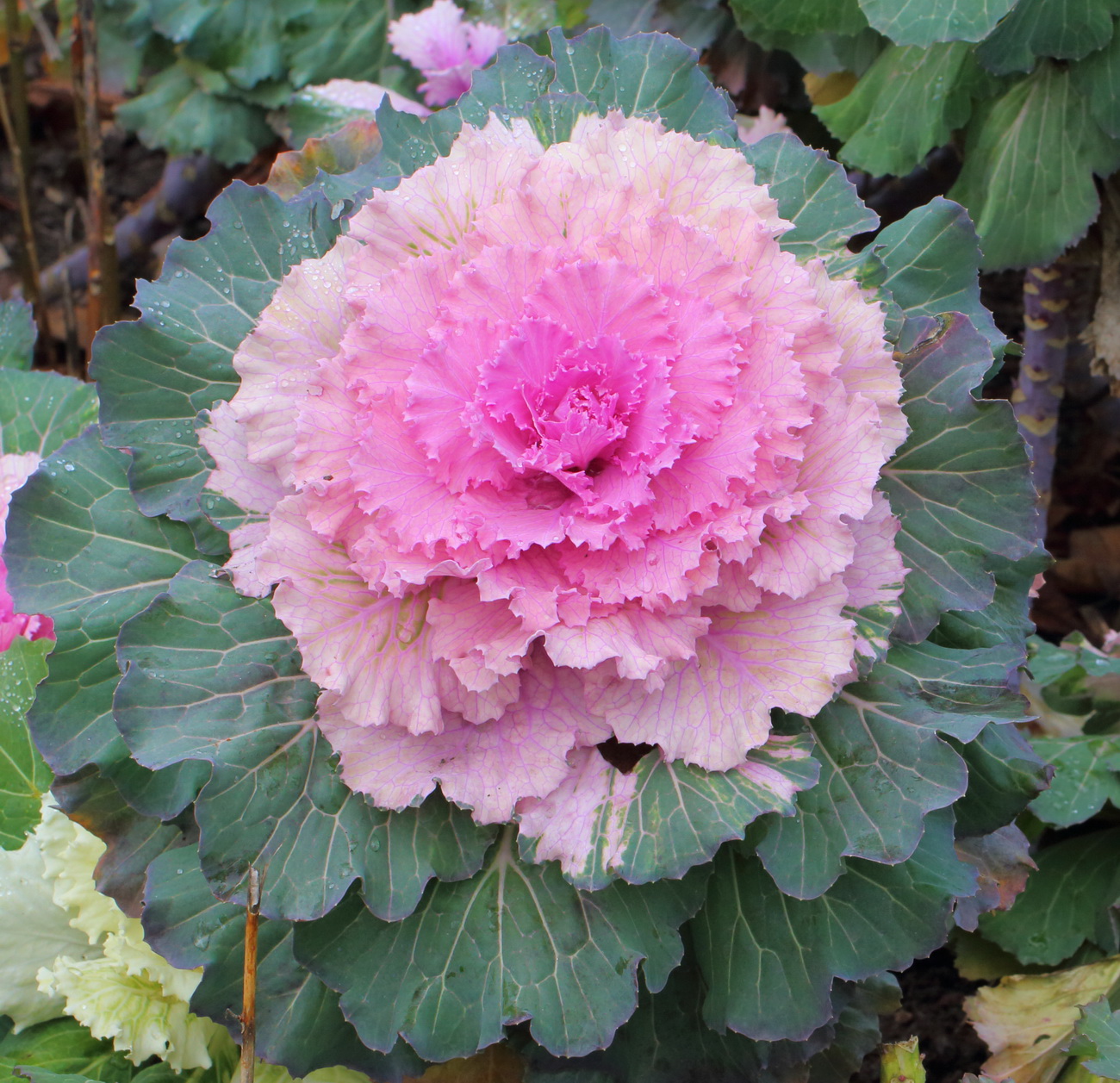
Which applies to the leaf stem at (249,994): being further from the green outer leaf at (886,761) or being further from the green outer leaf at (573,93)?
the green outer leaf at (573,93)

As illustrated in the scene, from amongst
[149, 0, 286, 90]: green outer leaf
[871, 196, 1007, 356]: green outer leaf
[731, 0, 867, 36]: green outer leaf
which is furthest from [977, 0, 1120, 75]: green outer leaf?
[149, 0, 286, 90]: green outer leaf

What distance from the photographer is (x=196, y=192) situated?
3521 mm

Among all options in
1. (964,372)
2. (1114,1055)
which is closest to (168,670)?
(964,372)

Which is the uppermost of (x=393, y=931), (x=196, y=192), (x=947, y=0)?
(x=947, y=0)

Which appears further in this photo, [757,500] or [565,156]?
[565,156]

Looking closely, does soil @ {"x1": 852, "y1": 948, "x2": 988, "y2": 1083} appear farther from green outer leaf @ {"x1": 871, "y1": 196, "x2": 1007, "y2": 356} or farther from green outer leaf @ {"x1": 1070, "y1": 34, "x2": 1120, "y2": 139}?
green outer leaf @ {"x1": 1070, "y1": 34, "x2": 1120, "y2": 139}

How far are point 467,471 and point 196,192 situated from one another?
2.86 meters

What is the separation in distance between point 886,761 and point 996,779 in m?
0.22

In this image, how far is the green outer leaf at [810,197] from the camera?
4.28ft

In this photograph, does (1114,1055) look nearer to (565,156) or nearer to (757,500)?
(757,500)

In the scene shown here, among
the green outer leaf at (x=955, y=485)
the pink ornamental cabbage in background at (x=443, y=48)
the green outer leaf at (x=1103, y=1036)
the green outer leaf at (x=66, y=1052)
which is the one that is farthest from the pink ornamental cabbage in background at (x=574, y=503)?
the pink ornamental cabbage in background at (x=443, y=48)

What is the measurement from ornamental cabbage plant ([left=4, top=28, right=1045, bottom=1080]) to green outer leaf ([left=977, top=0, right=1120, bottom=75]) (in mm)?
748

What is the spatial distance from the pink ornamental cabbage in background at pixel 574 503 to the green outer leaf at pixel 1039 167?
105 centimetres

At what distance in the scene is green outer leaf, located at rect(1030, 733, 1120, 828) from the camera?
1.77 m
